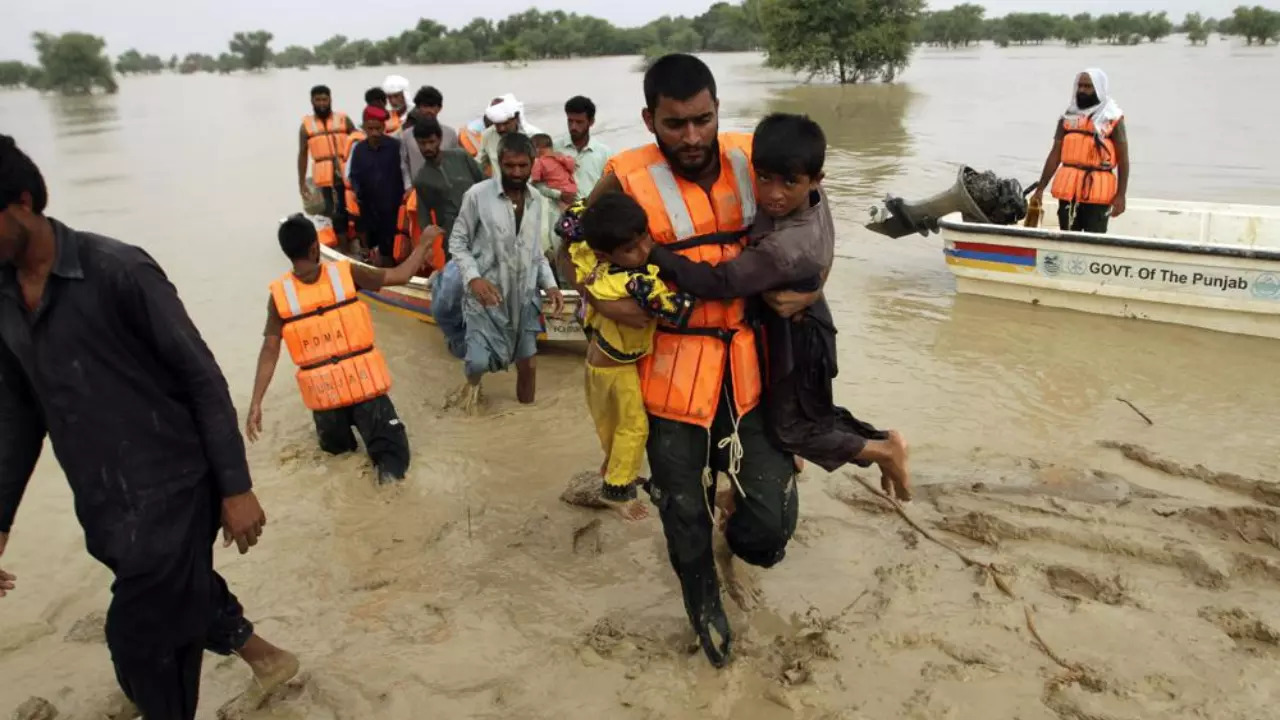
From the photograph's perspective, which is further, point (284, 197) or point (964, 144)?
point (964, 144)

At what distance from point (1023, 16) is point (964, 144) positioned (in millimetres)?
67000

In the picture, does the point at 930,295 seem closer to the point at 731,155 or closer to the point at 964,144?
the point at 731,155

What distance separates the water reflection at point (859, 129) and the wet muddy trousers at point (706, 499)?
292 inches

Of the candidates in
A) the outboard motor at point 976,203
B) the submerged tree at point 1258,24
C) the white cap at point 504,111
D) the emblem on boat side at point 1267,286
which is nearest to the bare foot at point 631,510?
the white cap at point 504,111

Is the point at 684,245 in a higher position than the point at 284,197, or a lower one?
higher

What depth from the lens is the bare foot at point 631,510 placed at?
13.8 feet

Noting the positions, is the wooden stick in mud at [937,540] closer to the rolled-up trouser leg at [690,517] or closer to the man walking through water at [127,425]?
the rolled-up trouser leg at [690,517]

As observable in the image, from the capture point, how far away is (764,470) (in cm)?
302

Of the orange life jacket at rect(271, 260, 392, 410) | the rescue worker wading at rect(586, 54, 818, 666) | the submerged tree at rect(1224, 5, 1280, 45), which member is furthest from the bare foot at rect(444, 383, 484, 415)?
the submerged tree at rect(1224, 5, 1280, 45)

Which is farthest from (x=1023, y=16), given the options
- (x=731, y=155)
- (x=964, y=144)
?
(x=731, y=155)

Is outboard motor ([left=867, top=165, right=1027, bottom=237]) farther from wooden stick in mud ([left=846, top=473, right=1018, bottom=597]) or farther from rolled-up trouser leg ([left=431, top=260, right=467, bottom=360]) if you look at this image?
rolled-up trouser leg ([left=431, top=260, right=467, bottom=360])

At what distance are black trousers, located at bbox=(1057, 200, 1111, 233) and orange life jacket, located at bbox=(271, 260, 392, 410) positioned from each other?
582cm

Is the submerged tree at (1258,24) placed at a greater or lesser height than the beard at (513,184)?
greater

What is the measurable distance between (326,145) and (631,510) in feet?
22.1
